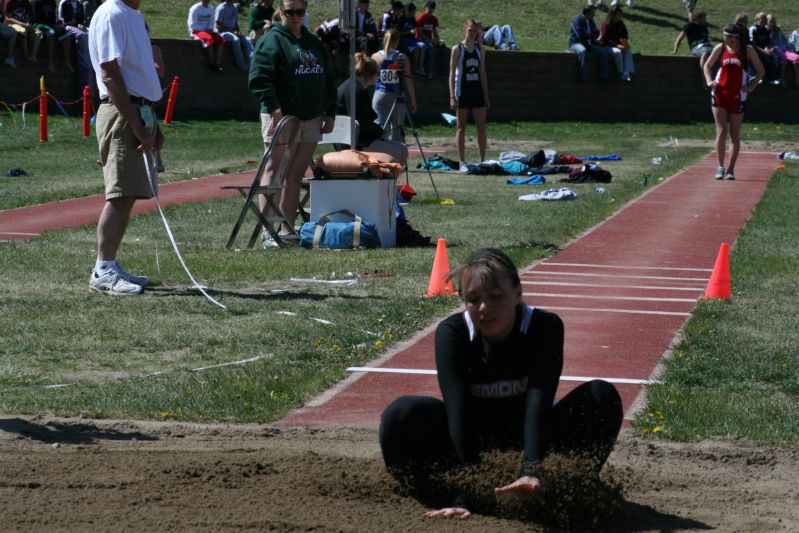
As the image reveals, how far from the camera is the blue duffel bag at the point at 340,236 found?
38.7 ft

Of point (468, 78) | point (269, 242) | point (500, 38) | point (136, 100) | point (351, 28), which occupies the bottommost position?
point (269, 242)

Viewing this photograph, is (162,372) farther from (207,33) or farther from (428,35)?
(428,35)

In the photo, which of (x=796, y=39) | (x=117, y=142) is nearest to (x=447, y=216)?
(x=117, y=142)

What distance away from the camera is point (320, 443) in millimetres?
5684

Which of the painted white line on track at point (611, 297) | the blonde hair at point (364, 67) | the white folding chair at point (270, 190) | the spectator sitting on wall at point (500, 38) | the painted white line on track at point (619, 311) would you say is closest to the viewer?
the painted white line on track at point (619, 311)

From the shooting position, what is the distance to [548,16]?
44469 millimetres

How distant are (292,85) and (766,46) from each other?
24697mm

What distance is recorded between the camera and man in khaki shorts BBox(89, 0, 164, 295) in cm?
886

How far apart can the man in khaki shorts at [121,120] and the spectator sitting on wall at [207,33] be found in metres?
21.8

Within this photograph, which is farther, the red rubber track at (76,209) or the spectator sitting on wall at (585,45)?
the spectator sitting on wall at (585,45)

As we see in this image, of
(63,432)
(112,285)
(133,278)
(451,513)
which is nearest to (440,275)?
(133,278)

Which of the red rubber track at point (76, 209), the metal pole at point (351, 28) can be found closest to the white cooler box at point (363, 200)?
the metal pole at point (351, 28)

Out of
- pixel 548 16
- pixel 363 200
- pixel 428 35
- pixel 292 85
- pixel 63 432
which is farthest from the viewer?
pixel 548 16

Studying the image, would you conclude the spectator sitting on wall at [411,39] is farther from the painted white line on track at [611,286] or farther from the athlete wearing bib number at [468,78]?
the painted white line on track at [611,286]
